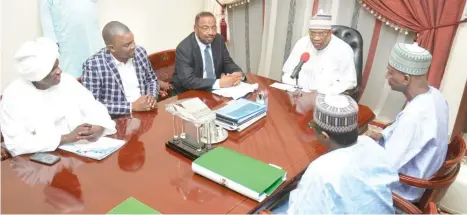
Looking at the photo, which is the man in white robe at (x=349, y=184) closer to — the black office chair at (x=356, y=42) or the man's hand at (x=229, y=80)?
the man's hand at (x=229, y=80)

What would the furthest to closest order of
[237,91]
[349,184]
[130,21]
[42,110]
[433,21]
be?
[130,21]
[433,21]
[237,91]
[42,110]
[349,184]

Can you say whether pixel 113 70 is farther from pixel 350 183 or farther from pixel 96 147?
pixel 350 183

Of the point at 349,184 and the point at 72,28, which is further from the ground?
the point at 72,28

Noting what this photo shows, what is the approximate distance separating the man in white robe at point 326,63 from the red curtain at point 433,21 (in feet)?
1.70

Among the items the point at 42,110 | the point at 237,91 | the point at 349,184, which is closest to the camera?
the point at 349,184

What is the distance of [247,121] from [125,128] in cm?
62

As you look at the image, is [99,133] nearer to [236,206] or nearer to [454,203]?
[236,206]

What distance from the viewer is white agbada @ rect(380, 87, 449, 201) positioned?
Answer: 157 centimetres

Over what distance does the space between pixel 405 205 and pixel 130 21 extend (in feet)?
9.67

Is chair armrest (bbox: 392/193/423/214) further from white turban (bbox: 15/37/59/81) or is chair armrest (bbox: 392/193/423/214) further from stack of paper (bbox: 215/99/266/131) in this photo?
white turban (bbox: 15/37/59/81)

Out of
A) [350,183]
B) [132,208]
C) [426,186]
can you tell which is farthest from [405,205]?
[132,208]

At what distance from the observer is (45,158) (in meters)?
1.52

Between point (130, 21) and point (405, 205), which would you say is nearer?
point (405, 205)

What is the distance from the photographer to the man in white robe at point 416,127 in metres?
1.57
